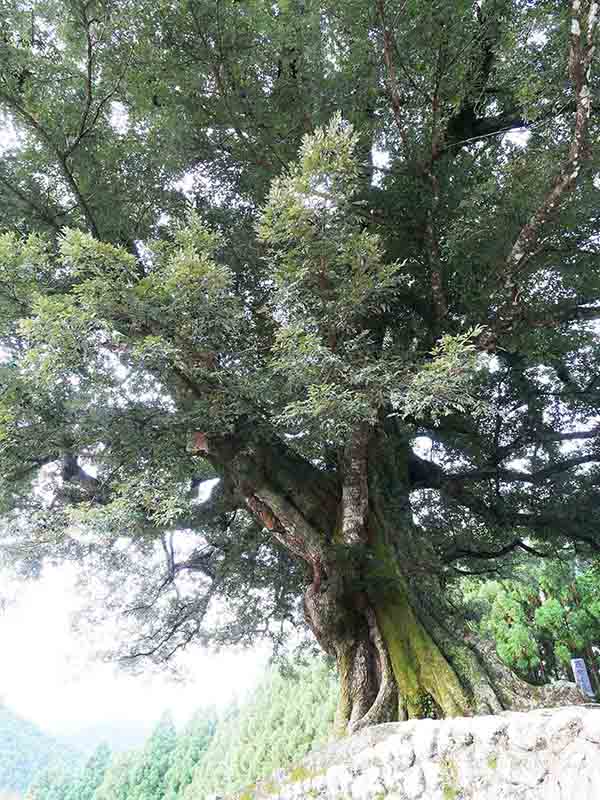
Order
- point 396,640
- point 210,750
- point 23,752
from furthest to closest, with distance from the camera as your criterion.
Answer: point 23,752 → point 210,750 → point 396,640

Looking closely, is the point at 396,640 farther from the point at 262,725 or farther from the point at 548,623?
the point at 262,725

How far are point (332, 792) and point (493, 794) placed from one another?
3.57 feet

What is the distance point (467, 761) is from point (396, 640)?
5.23 feet

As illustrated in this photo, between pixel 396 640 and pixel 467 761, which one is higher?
pixel 396 640

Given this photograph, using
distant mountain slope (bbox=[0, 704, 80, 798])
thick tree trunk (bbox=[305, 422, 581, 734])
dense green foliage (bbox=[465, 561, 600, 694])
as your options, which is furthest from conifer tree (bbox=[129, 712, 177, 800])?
thick tree trunk (bbox=[305, 422, 581, 734])

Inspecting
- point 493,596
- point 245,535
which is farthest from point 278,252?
point 493,596

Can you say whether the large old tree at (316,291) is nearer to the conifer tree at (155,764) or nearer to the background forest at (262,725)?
the background forest at (262,725)

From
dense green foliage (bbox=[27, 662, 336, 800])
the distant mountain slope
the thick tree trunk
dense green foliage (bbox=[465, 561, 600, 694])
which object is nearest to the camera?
the thick tree trunk

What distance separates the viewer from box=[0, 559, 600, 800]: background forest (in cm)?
1109

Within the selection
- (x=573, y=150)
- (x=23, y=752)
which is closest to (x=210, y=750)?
(x=23, y=752)

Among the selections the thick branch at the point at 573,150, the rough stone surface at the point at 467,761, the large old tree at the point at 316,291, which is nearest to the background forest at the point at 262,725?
the large old tree at the point at 316,291

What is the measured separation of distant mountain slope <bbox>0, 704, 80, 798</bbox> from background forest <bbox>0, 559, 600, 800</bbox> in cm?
4

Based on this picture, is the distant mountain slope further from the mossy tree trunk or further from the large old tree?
the mossy tree trunk

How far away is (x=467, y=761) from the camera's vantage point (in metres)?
2.40
